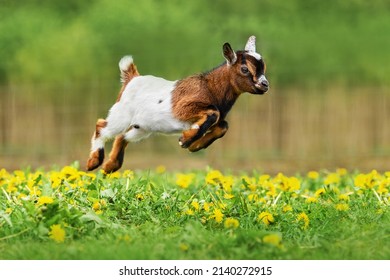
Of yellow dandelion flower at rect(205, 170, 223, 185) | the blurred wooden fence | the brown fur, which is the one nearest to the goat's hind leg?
the brown fur

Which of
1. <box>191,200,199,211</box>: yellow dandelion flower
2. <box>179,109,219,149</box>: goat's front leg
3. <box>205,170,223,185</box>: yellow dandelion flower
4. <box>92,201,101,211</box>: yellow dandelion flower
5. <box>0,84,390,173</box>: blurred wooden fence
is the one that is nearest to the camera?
<box>179,109,219,149</box>: goat's front leg

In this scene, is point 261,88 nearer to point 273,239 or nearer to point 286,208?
point 273,239

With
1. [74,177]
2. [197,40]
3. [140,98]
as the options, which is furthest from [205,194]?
[197,40]

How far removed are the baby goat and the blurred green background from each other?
4.52 metres

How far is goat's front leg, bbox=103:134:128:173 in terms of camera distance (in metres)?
3.92

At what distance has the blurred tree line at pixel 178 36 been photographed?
7973mm

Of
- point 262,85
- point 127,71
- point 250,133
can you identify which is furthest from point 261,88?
point 250,133

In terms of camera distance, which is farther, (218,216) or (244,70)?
(218,216)

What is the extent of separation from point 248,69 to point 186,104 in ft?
1.04

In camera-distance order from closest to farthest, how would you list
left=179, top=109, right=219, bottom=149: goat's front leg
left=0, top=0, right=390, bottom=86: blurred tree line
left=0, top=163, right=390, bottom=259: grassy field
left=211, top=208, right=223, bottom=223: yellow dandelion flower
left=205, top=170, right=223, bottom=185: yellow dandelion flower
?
1. left=179, top=109, right=219, bottom=149: goat's front leg
2. left=0, top=163, right=390, bottom=259: grassy field
3. left=211, top=208, right=223, bottom=223: yellow dandelion flower
4. left=205, top=170, right=223, bottom=185: yellow dandelion flower
5. left=0, top=0, right=390, bottom=86: blurred tree line

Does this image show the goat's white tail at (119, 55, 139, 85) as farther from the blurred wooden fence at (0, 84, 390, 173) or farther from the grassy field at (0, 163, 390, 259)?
the blurred wooden fence at (0, 84, 390, 173)

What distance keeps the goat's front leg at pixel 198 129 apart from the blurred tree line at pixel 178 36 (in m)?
4.15

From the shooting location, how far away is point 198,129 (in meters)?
3.48

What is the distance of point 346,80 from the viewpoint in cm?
961
